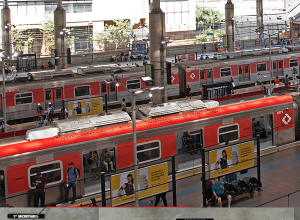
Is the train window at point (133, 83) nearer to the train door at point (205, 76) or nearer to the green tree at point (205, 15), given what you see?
the train door at point (205, 76)

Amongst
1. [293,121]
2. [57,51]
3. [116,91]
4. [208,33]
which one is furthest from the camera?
[208,33]

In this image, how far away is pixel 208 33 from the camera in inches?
3356

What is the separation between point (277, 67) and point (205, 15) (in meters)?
50.6

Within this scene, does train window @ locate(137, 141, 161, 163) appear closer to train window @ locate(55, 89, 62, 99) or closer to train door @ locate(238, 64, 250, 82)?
train window @ locate(55, 89, 62, 99)

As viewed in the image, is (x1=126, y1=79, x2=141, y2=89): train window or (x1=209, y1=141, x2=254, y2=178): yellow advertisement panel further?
(x1=126, y1=79, x2=141, y2=89): train window

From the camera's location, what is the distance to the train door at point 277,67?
43491mm

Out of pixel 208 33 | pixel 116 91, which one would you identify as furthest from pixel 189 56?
pixel 208 33

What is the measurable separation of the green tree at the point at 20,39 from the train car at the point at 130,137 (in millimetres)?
47287

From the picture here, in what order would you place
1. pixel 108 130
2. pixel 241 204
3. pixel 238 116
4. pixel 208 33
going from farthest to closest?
pixel 208 33 < pixel 238 116 < pixel 108 130 < pixel 241 204

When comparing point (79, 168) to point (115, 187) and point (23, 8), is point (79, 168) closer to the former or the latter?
point (115, 187)

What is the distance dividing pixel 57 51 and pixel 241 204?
33.0 meters

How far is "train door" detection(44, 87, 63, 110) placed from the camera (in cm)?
3180

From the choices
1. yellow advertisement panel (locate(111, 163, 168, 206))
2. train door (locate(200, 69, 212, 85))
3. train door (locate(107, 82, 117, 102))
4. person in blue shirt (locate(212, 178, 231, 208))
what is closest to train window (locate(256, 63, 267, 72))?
train door (locate(200, 69, 212, 85))

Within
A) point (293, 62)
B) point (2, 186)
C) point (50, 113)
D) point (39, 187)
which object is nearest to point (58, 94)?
point (50, 113)
